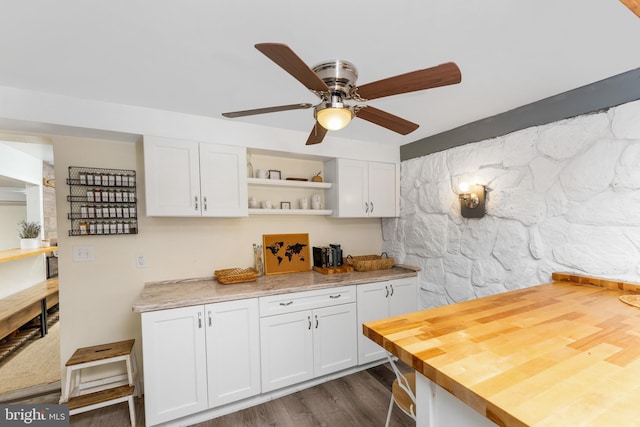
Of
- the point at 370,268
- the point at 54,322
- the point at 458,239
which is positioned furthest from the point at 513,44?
the point at 54,322

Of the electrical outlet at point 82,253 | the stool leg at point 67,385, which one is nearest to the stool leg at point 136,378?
the stool leg at point 67,385

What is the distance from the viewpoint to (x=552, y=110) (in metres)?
2.01

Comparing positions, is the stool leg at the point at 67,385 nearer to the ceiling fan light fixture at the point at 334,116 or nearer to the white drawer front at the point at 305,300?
the white drawer front at the point at 305,300

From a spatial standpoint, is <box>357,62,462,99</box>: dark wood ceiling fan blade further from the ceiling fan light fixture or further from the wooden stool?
the wooden stool

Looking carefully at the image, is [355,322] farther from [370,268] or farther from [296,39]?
[296,39]

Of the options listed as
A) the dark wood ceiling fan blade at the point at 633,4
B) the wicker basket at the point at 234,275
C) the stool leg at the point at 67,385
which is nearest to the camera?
the dark wood ceiling fan blade at the point at 633,4

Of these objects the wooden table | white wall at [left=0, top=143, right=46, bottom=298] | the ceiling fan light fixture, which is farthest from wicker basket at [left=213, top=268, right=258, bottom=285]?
white wall at [left=0, top=143, right=46, bottom=298]

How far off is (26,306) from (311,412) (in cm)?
369

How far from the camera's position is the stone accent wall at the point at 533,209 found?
1725 millimetres

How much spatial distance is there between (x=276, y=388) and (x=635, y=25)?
314 cm

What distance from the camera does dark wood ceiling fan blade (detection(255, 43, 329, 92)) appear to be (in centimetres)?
94

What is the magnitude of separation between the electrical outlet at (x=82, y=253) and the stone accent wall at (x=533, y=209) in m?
3.11

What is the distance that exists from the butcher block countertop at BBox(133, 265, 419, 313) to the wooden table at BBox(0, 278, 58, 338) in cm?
211

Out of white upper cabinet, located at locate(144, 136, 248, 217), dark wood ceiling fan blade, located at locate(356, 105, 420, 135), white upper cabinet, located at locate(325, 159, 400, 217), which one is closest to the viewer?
dark wood ceiling fan blade, located at locate(356, 105, 420, 135)
